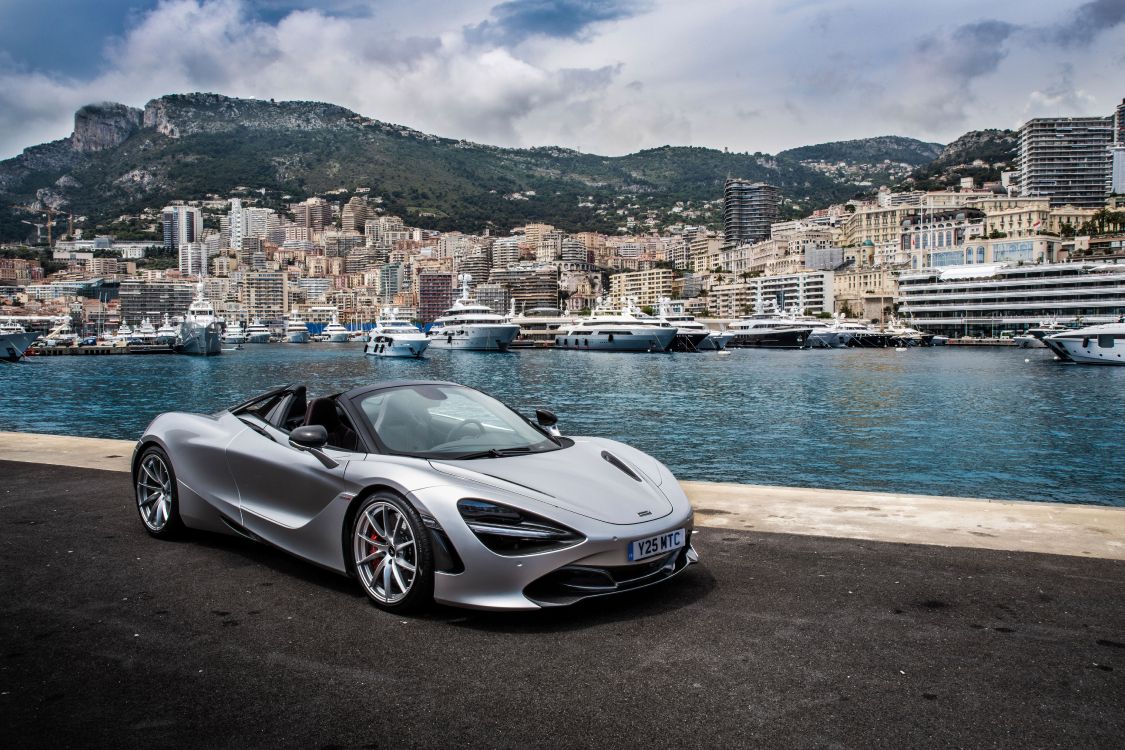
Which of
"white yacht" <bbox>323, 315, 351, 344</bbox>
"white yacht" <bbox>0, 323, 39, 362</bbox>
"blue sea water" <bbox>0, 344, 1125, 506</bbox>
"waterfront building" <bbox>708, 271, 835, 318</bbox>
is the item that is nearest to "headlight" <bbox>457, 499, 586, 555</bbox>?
"blue sea water" <bbox>0, 344, 1125, 506</bbox>

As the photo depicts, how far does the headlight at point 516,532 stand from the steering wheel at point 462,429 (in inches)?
39.6

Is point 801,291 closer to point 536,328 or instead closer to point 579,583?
point 536,328

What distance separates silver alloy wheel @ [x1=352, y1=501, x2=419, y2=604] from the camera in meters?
4.42

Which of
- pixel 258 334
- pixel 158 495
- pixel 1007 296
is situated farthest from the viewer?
pixel 258 334

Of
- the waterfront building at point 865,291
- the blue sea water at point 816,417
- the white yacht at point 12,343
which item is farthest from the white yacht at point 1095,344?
the white yacht at point 12,343

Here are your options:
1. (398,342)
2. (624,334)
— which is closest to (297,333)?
(398,342)

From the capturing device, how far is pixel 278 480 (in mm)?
5184

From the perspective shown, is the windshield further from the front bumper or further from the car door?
the front bumper

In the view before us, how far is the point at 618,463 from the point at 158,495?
333 cm

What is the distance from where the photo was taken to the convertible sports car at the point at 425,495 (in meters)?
4.22

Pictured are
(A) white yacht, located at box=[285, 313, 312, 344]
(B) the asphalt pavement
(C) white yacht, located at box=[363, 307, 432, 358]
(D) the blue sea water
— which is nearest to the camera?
(B) the asphalt pavement

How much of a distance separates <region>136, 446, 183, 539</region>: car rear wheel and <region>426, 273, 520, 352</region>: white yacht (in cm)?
10462

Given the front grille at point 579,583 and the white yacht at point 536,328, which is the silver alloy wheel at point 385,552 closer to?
the front grille at point 579,583

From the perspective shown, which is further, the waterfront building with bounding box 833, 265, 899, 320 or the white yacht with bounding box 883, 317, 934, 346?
the waterfront building with bounding box 833, 265, 899, 320
